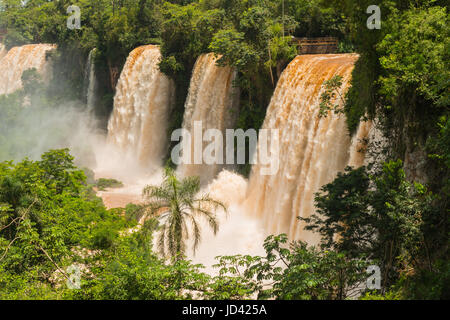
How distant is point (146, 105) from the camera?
25.0 metres

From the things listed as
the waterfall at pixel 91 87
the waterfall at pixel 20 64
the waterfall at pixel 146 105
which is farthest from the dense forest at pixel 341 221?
the waterfall at pixel 20 64

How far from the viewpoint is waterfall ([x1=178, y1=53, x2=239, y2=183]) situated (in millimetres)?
19781

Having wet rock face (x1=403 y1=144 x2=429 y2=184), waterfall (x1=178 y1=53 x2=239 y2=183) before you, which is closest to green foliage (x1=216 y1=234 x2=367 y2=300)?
wet rock face (x1=403 y1=144 x2=429 y2=184)

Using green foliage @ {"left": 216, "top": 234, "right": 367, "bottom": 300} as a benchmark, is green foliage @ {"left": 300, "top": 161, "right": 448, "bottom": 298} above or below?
above

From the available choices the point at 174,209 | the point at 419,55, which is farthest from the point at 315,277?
the point at 174,209

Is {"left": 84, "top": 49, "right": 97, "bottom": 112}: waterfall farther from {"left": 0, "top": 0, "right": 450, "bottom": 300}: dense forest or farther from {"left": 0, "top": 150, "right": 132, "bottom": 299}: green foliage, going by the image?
{"left": 0, "top": 150, "right": 132, "bottom": 299}: green foliage

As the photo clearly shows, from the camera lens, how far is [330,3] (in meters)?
11.4

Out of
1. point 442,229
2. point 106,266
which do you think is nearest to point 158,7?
point 106,266

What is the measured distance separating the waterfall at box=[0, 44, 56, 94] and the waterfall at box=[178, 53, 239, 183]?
23.9 m

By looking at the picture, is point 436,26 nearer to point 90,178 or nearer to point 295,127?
point 295,127

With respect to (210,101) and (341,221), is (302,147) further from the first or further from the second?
(210,101)

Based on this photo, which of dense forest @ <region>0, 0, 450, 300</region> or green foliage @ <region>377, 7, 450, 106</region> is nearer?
dense forest @ <region>0, 0, 450, 300</region>

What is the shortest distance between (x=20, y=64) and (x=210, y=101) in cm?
2799
